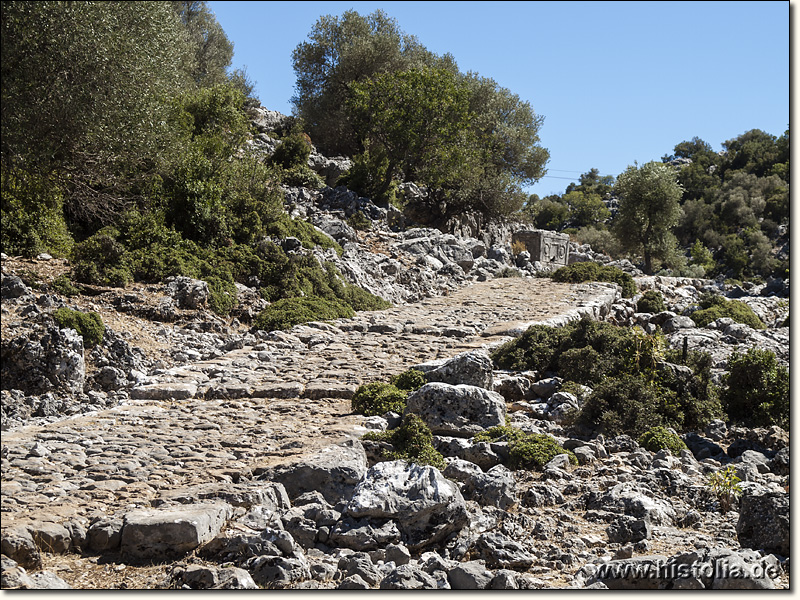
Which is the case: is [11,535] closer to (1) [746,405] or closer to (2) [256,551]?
(2) [256,551]

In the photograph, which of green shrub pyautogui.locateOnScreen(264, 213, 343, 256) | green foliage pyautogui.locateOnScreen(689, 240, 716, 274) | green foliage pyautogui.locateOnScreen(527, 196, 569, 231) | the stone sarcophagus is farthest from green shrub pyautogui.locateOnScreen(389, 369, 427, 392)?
green foliage pyautogui.locateOnScreen(527, 196, 569, 231)

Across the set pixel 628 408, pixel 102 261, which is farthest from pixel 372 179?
pixel 628 408

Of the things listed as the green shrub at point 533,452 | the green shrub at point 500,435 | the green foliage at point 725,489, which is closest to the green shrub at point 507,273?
the green shrub at point 500,435

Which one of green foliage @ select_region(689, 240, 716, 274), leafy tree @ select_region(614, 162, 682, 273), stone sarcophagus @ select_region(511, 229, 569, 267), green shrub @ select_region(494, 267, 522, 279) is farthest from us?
green foliage @ select_region(689, 240, 716, 274)

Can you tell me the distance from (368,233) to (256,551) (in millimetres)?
24824

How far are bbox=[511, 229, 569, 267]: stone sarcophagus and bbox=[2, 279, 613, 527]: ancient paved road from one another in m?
20.7

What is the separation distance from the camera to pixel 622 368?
13.7 m

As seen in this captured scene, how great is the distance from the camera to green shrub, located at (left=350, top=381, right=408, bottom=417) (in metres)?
10.7

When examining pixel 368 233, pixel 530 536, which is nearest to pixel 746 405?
pixel 530 536

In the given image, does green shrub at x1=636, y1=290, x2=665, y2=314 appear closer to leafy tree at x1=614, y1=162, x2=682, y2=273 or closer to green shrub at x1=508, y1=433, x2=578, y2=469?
leafy tree at x1=614, y1=162, x2=682, y2=273

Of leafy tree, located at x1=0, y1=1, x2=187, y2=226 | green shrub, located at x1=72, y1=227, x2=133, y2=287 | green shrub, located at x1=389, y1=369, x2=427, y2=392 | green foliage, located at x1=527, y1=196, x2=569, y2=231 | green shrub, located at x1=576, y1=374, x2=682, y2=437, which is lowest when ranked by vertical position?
green shrub, located at x1=576, y1=374, x2=682, y2=437

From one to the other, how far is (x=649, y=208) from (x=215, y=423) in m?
34.7

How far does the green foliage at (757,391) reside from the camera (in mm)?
12672

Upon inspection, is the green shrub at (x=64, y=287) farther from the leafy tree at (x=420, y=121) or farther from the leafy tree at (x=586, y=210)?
the leafy tree at (x=586, y=210)
